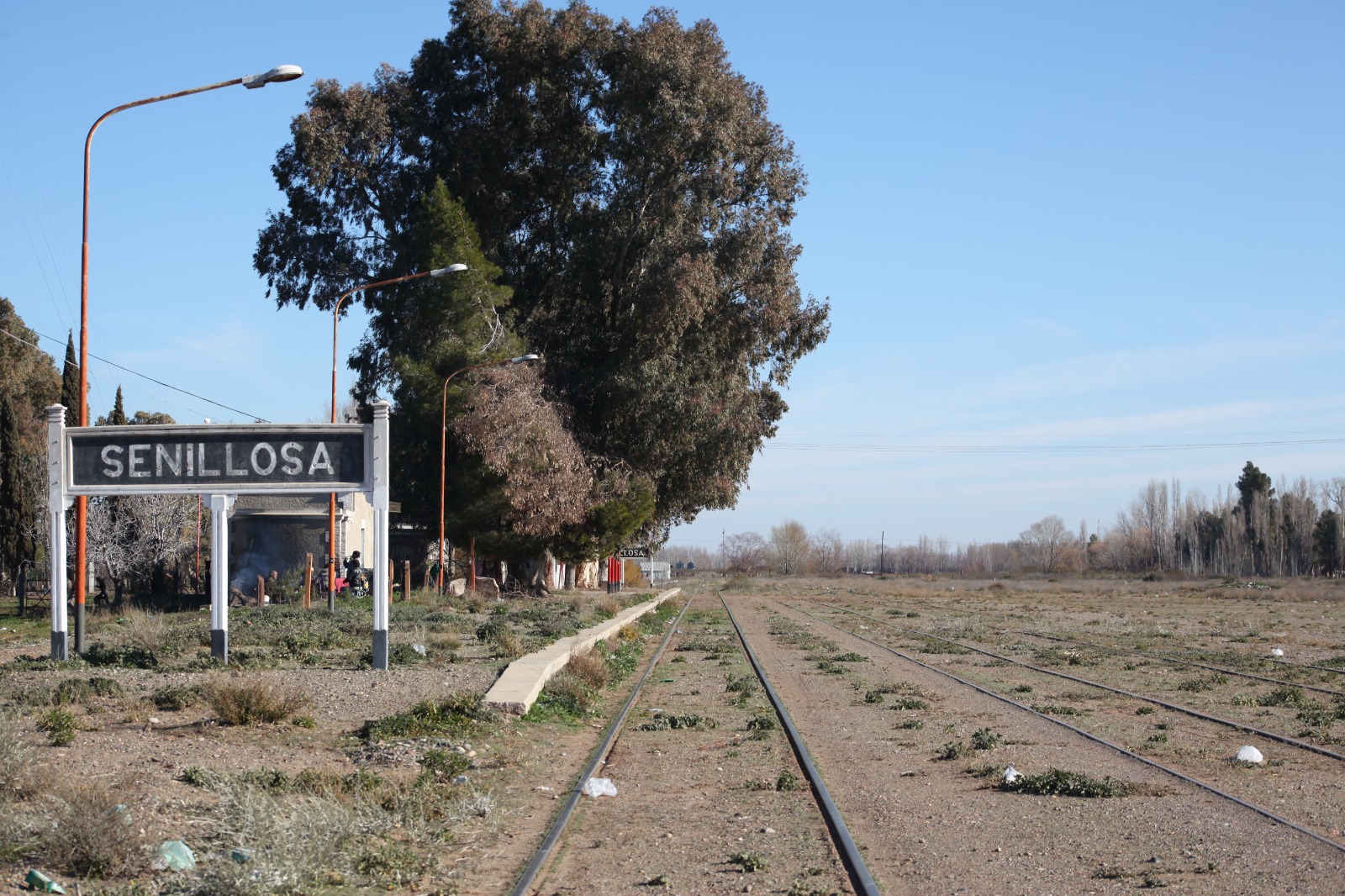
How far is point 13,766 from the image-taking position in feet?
26.2

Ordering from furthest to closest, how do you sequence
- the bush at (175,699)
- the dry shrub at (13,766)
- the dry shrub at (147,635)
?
the dry shrub at (147,635) < the bush at (175,699) < the dry shrub at (13,766)

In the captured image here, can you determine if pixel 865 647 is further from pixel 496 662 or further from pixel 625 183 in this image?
pixel 625 183

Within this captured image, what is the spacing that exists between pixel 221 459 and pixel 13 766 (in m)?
9.50

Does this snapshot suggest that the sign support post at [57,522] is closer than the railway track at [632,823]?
No

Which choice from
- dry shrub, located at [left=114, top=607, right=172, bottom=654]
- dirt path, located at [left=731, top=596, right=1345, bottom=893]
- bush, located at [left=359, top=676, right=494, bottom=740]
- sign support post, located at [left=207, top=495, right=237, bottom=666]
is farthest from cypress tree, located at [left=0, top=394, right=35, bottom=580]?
dirt path, located at [left=731, top=596, right=1345, bottom=893]

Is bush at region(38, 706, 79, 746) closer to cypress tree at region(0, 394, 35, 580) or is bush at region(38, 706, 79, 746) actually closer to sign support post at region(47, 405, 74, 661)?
sign support post at region(47, 405, 74, 661)

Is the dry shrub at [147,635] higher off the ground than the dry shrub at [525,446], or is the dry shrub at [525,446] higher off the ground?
the dry shrub at [525,446]

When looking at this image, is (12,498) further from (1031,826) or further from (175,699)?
(1031,826)

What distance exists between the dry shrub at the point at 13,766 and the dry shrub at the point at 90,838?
766 millimetres

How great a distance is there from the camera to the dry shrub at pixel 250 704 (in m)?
11.8

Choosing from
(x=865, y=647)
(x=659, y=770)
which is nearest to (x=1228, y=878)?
(x=659, y=770)

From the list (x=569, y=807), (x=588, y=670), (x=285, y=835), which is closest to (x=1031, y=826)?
(x=569, y=807)

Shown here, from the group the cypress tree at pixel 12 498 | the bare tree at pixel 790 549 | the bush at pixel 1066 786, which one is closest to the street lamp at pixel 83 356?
the bush at pixel 1066 786

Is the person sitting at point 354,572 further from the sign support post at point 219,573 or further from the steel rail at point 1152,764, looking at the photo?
the sign support post at point 219,573
